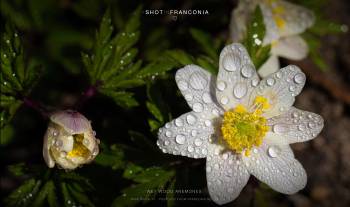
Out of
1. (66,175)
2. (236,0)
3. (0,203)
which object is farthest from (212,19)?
(0,203)

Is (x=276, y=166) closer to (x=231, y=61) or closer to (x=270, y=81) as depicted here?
(x=270, y=81)

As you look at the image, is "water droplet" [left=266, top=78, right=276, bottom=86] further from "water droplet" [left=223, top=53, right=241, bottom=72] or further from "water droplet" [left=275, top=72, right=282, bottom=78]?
"water droplet" [left=223, top=53, right=241, bottom=72]

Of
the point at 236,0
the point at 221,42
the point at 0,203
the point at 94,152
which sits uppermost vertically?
the point at 236,0

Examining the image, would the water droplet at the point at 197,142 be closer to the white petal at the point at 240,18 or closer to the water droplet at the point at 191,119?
the water droplet at the point at 191,119

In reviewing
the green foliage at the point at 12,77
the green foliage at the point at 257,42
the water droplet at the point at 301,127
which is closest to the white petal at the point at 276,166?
the water droplet at the point at 301,127

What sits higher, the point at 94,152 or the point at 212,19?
the point at 212,19

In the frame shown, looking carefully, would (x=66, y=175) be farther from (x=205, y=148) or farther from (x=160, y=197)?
(x=205, y=148)
